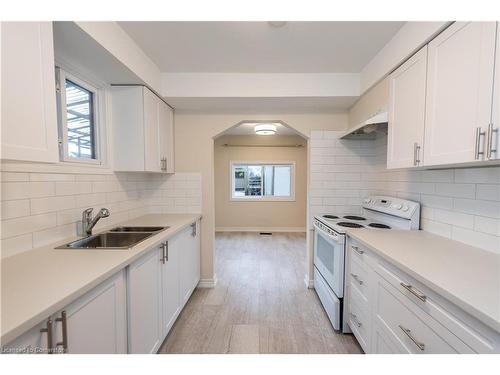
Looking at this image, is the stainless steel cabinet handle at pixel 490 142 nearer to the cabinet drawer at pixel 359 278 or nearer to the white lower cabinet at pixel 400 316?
the white lower cabinet at pixel 400 316

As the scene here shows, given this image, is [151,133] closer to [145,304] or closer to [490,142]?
[145,304]

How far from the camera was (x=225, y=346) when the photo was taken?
5.68 ft

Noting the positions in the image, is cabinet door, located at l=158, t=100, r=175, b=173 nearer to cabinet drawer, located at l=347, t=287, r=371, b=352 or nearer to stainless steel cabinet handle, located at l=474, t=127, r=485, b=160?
cabinet drawer, located at l=347, t=287, r=371, b=352

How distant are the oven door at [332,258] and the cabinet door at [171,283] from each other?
1.39 m

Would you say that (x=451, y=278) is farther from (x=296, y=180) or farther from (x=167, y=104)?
(x=296, y=180)

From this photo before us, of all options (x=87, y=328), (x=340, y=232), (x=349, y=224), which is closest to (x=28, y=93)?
(x=87, y=328)

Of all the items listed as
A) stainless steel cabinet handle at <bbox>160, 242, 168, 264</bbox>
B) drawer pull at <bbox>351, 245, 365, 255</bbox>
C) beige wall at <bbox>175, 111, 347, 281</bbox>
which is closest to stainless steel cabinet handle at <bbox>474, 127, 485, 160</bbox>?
drawer pull at <bbox>351, 245, 365, 255</bbox>

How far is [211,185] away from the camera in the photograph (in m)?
2.72

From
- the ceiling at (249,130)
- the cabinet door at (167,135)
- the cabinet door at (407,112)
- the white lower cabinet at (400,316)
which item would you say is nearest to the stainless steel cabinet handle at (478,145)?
the cabinet door at (407,112)

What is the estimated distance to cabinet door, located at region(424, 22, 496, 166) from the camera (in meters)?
0.96

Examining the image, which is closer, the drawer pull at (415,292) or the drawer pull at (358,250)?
the drawer pull at (415,292)

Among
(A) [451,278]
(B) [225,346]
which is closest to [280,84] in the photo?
(A) [451,278]

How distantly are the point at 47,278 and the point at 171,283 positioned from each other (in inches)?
39.8

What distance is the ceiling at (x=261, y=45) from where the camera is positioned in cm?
156
